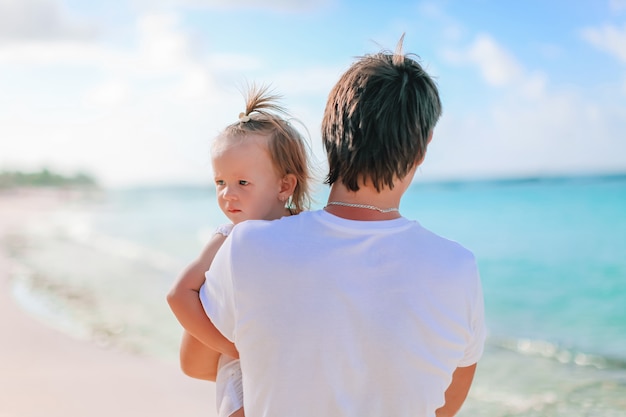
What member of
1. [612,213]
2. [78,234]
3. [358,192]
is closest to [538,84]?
[612,213]

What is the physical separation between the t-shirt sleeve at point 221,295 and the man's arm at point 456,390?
1.77 feet

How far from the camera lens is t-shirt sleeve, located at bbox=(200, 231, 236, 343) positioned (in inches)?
57.5

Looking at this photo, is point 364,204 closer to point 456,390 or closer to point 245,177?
point 456,390

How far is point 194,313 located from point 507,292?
10.6m

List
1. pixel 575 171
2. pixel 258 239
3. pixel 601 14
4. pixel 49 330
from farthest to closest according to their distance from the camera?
1. pixel 575 171
2. pixel 601 14
3. pixel 49 330
4. pixel 258 239

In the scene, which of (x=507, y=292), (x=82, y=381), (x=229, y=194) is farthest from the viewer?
(x=507, y=292)

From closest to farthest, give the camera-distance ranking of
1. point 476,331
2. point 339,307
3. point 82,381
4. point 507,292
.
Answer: point 339,307 < point 476,331 < point 82,381 < point 507,292

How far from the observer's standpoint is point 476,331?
5.24 feet

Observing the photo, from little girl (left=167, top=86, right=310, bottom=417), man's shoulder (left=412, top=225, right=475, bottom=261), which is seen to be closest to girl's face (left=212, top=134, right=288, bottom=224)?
little girl (left=167, top=86, right=310, bottom=417)

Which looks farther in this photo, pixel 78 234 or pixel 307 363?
pixel 78 234

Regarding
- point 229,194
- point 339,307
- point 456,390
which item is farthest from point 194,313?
point 456,390

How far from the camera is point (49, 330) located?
22.9 ft

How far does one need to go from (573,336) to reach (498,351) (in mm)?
1518

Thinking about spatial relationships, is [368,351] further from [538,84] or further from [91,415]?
[538,84]
